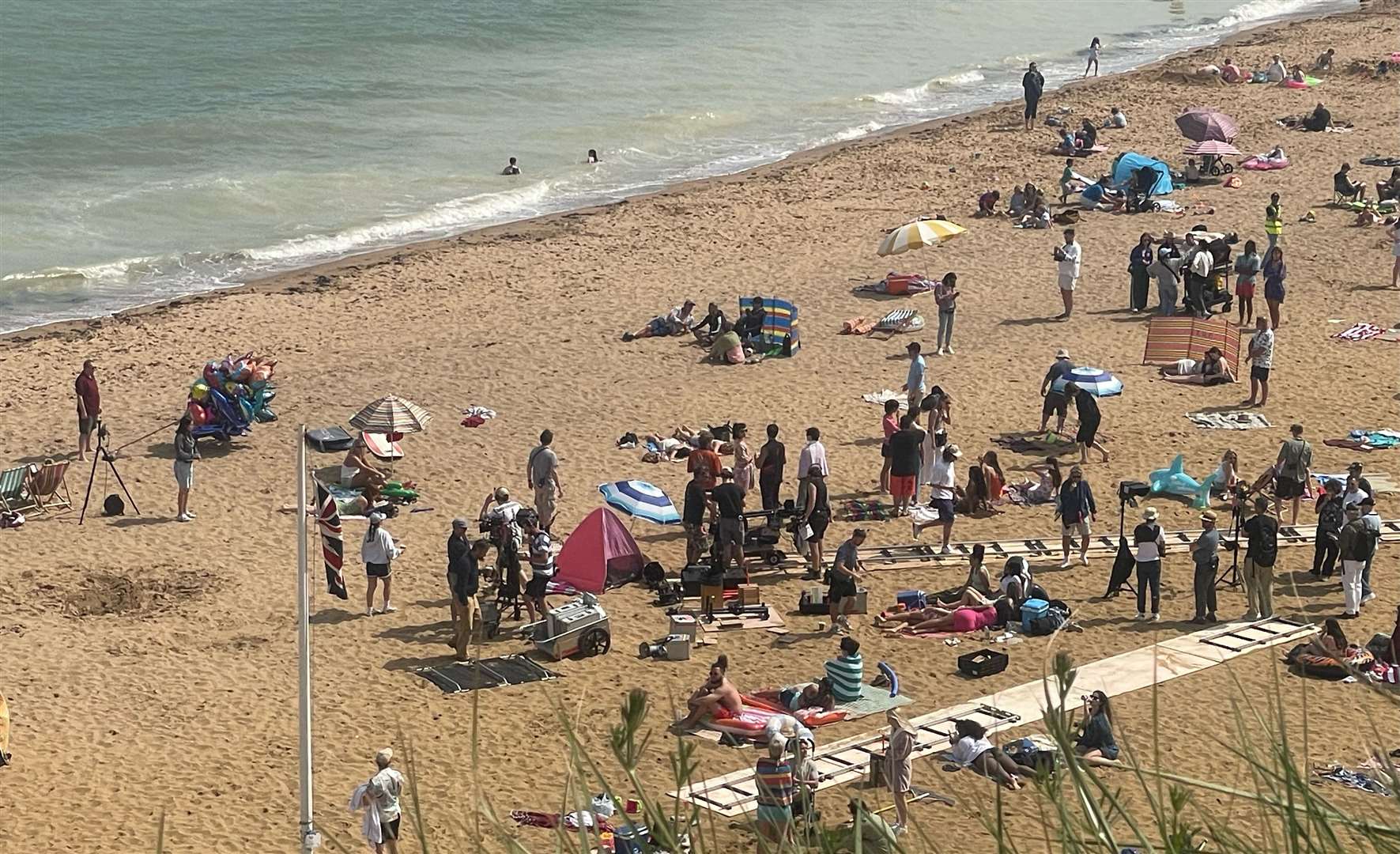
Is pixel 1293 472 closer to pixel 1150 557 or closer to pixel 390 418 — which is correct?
pixel 1150 557

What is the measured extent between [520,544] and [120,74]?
126ft

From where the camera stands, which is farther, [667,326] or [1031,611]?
[667,326]

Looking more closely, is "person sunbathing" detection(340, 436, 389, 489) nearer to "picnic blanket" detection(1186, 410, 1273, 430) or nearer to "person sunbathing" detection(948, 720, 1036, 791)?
"person sunbathing" detection(948, 720, 1036, 791)

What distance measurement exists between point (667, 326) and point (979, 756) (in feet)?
44.2

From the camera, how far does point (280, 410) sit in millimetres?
22906

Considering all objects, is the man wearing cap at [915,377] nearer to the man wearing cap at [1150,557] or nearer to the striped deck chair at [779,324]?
the striped deck chair at [779,324]

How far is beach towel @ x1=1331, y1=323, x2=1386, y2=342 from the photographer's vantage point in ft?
79.7

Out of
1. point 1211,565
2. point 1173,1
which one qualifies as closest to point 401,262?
point 1211,565

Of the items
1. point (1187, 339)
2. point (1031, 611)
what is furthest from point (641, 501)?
point (1187, 339)

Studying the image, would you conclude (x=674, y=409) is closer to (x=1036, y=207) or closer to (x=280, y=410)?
(x=280, y=410)

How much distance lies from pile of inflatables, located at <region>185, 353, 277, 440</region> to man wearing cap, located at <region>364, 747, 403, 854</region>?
1004cm

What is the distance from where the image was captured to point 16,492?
63.1 feet

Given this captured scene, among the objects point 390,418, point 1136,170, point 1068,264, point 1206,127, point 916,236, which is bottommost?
point 390,418

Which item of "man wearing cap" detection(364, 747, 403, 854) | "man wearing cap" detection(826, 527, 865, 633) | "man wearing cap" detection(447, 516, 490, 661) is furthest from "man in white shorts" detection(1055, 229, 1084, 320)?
"man wearing cap" detection(364, 747, 403, 854)
